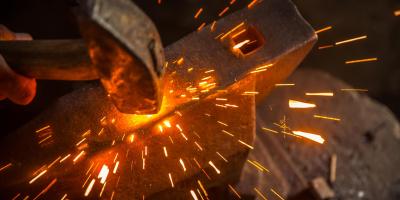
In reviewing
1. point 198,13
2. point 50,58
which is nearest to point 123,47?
point 50,58

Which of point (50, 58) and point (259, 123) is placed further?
point (259, 123)

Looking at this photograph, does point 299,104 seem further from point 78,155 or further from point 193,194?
point 78,155

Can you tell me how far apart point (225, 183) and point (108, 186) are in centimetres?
110

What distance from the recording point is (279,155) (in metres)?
4.29

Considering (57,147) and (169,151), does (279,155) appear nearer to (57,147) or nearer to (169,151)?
(169,151)

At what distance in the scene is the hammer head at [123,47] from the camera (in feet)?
5.13

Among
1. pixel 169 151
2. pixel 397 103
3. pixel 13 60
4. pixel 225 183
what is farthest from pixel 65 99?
pixel 397 103

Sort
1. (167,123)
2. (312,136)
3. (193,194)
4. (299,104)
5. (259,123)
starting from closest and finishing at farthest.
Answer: (167,123), (193,194), (259,123), (312,136), (299,104)

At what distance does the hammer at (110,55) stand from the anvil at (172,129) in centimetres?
51

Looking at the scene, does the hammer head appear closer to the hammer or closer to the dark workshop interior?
the hammer

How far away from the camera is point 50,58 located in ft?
6.77

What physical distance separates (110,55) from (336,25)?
457cm

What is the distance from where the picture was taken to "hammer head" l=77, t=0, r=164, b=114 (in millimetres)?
1563

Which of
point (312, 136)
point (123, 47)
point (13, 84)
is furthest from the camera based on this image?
point (312, 136)
